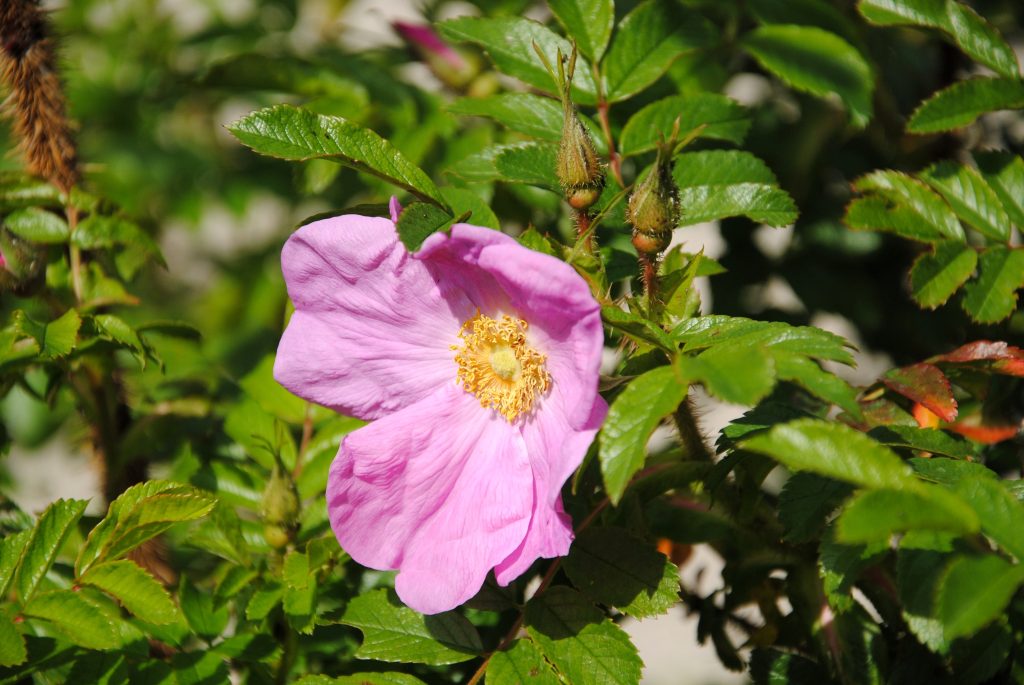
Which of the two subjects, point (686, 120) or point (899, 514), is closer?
point (899, 514)

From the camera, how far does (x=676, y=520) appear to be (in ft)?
4.54

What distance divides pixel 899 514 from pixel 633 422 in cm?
23

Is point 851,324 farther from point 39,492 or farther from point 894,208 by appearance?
point 39,492

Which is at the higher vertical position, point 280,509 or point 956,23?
point 956,23

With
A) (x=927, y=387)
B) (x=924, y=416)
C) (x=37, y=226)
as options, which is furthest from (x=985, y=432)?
(x=37, y=226)

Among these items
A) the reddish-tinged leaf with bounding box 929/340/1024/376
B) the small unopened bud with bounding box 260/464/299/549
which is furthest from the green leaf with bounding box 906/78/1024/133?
the small unopened bud with bounding box 260/464/299/549

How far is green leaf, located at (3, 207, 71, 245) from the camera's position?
4.42ft

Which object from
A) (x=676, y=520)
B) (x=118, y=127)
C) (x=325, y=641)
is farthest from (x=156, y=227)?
(x=676, y=520)

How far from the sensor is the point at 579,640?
110 cm

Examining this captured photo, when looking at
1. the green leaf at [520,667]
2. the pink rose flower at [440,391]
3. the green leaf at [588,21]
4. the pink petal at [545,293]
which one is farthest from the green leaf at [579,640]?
the green leaf at [588,21]

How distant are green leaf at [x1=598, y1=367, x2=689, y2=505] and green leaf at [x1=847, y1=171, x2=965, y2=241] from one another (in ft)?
1.53

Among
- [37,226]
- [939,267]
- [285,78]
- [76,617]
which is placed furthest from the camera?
[285,78]

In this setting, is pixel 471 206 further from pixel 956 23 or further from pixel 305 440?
pixel 956 23

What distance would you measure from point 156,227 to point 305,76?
0.80 metres
